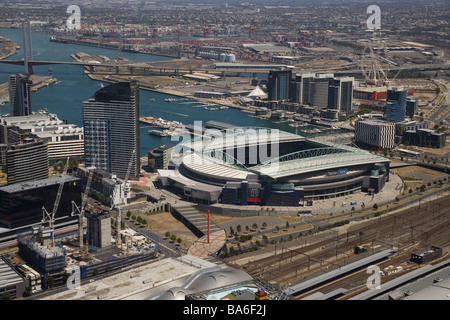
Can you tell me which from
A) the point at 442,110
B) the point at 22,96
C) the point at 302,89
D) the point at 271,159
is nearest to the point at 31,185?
the point at 271,159

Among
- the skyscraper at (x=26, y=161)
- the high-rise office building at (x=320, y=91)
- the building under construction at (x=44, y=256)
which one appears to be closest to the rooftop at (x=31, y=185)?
the building under construction at (x=44, y=256)

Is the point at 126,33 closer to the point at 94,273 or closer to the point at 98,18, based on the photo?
the point at 98,18

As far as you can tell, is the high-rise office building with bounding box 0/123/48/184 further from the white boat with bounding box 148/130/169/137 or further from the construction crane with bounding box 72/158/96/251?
the white boat with bounding box 148/130/169/137

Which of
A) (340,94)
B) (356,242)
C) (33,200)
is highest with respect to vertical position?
(340,94)

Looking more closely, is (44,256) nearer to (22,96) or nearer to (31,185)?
(31,185)

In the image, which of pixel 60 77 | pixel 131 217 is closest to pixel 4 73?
pixel 60 77

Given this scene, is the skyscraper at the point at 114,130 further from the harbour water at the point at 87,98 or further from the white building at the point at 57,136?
the harbour water at the point at 87,98

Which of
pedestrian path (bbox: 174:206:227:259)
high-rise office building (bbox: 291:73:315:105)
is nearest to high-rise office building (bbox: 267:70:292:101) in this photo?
high-rise office building (bbox: 291:73:315:105)
